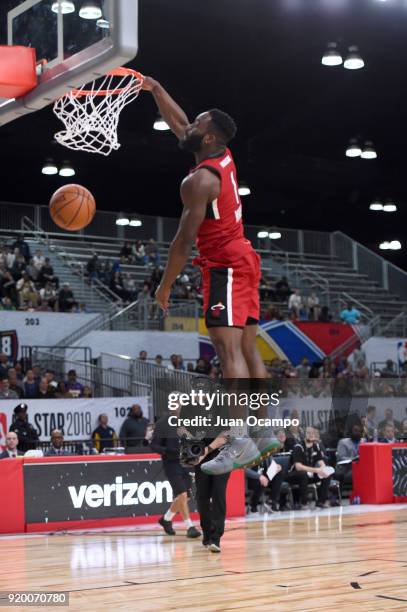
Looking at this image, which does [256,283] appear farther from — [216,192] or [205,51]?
[205,51]

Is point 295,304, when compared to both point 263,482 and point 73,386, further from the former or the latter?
point 263,482

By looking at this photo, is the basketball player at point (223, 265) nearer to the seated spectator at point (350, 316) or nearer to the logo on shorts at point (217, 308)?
the logo on shorts at point (217, 308)

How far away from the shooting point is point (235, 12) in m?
18.0

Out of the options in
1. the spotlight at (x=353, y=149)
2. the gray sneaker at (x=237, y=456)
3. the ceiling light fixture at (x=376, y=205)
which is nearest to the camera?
the gray sneaker at (x=237, y=456)

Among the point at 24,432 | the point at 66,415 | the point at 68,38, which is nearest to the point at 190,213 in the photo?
the point at 68,38

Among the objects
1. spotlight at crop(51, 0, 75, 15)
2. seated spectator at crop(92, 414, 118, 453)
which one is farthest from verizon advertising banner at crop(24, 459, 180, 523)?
spotlight at crop(51, 0, 75, 15)

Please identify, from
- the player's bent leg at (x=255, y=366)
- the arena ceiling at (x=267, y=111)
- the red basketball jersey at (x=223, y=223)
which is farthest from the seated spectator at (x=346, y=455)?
the red basketball jersey at (x=223, y=223)

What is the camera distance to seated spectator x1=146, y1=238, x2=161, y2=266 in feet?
93.3

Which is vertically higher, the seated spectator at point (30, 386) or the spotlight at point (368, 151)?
the spotlight at point (368, 151)

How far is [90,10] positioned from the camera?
6.89 m

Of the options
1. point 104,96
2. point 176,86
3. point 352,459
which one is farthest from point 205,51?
point 104,96

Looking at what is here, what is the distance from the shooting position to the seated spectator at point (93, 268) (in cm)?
2567

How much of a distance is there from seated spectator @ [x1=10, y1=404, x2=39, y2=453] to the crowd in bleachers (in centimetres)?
591

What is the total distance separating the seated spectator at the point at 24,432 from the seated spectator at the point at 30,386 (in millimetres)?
1564
